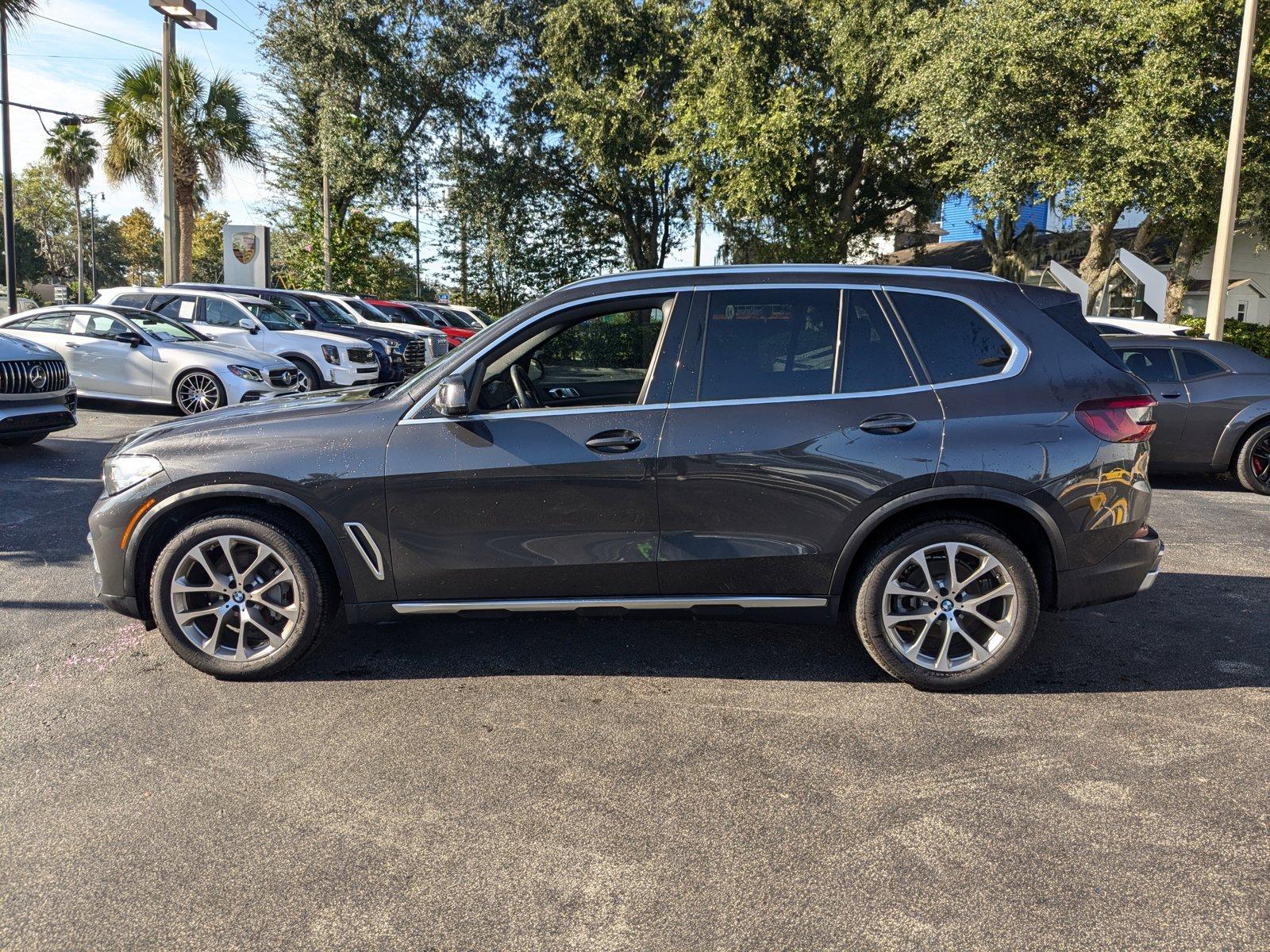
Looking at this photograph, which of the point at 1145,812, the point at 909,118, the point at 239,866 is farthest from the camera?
the point at 909,118

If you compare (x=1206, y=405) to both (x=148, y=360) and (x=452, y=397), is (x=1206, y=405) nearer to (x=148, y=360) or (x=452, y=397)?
(x=452, y=397)

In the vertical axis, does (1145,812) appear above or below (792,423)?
below

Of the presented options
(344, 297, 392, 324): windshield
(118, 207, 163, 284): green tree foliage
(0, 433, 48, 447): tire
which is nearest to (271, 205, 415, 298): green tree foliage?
(344, 297, 392, 324): windshield

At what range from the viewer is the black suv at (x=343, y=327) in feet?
53.4

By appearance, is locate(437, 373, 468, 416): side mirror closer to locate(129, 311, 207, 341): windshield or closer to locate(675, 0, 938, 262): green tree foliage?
locate(129, 311, 207, 341): windshield

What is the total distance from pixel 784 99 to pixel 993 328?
20073 mm

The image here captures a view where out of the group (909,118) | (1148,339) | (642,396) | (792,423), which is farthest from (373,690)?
(909,118)

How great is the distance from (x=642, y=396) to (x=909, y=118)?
74.2ft

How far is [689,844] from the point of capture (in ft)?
9.88

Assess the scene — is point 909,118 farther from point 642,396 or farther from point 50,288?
point 50,288

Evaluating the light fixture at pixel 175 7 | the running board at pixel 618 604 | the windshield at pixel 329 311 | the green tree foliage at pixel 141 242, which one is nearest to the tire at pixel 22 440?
the running board at pixel 618 604

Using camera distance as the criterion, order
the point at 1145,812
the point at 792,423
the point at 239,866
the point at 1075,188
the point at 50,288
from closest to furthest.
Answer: the point at 239,866
the point at 1145,812
the point at 792,423
the point at 1075,188
the point at 50,288

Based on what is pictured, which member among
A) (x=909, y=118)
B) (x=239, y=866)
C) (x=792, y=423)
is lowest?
(x=239, y=866)

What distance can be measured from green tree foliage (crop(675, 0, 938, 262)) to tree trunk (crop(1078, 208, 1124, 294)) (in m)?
4.92
